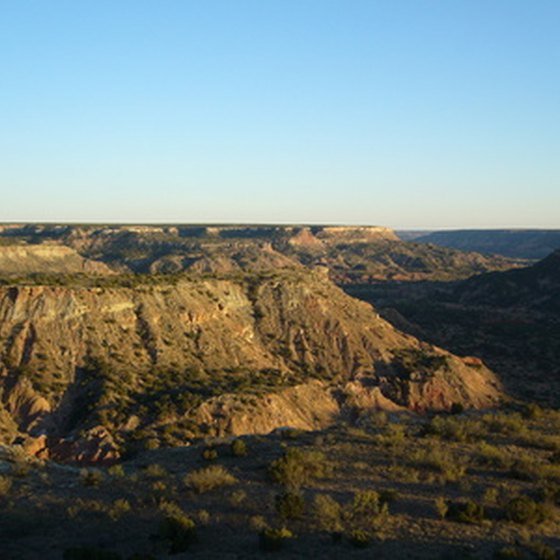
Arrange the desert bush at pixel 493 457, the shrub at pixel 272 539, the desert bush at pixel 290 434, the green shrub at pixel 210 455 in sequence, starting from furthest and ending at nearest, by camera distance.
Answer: the desert bush at pixel 290 434 → the green shrub at pixel 210 455 → the desert bush at pixel 493 457 → the shrub at pixel 272 539

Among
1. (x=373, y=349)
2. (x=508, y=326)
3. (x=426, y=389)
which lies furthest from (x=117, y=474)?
(x=508, y=326)

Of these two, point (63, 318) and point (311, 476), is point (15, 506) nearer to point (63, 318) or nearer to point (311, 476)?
point (311, 476)

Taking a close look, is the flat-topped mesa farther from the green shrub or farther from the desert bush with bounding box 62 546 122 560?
the desert bush with bounding box 62 546 122 560

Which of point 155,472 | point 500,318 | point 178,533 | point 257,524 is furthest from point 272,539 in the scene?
point 500,318

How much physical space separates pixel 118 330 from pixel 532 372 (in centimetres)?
4894

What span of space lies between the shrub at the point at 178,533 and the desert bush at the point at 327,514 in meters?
3.45

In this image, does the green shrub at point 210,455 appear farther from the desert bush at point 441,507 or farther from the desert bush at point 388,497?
the desert bush at point 441,507

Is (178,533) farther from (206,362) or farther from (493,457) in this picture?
(206,362)

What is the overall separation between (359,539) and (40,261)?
414 feet

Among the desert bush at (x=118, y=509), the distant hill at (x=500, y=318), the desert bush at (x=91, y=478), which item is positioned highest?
the desert bush at (x=118, y=509)

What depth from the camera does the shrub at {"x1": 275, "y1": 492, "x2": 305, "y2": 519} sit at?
17.1 meters

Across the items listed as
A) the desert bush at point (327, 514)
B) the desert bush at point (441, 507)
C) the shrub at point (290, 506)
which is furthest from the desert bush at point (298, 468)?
the desert bush at point (441, 507)

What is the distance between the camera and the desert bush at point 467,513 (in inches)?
661

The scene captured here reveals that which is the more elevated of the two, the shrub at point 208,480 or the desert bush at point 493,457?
the desert bush at point 493,457
